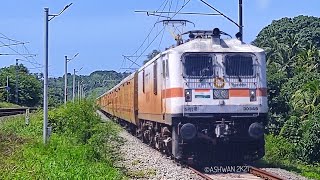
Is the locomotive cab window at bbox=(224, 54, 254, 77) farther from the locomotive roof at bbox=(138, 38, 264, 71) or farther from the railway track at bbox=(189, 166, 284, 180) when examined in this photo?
the railway track at bbox=(189, 166, 284, 180)

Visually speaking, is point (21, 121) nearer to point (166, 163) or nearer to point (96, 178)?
point (166, 163)

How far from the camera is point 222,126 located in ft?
51.7

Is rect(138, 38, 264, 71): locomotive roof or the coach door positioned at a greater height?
rect(138, 38, 264, 71): locomotive roof

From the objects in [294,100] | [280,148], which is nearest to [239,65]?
[280,148]

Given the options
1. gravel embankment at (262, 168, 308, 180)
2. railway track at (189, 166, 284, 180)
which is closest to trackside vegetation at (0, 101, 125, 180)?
railway track at (189, 166, 284, 180)

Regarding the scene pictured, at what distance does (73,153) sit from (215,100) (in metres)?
3.88

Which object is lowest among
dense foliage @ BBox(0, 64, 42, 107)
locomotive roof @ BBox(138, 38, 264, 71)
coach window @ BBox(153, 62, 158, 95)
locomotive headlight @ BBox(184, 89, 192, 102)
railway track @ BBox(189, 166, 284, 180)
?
railway track @ BBox(189, 166, 284, 180)

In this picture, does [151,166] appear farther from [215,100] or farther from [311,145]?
[311,145]

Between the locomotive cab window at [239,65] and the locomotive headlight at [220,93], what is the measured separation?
0.53 m

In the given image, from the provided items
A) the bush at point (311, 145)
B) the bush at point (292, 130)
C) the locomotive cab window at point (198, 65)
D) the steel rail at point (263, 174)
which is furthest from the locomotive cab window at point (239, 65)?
the bush at point (292, 130)

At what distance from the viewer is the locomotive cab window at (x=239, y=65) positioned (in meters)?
16.4

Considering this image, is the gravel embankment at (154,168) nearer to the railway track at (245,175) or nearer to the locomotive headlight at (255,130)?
the railway track at (245,175)

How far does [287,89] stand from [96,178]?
82.8 ft

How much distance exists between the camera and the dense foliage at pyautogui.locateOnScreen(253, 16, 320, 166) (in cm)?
2844
